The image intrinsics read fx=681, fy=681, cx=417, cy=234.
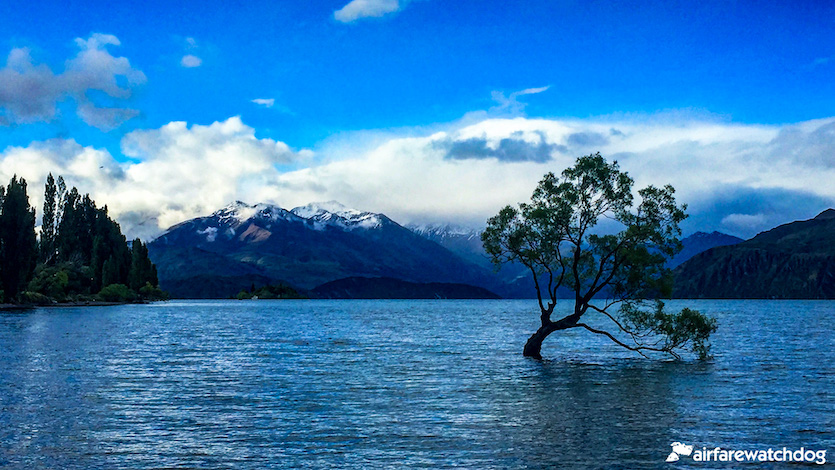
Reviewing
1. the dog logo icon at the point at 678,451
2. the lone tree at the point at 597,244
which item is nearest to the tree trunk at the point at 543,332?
the lone tree at the point at 597,244

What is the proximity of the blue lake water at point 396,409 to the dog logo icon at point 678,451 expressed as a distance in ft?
1.37

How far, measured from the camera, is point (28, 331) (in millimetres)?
118250

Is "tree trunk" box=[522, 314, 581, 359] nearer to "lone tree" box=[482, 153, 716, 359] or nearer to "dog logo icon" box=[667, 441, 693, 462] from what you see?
"lone tree" box=[482, 153, 716, 359]

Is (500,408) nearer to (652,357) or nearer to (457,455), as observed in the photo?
(457,455)

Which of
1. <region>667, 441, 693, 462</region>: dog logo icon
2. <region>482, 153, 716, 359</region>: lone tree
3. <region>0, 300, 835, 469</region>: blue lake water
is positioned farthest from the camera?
<region>482, 153, 716, 359</region>: lone tree

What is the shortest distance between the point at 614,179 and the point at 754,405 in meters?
29.6

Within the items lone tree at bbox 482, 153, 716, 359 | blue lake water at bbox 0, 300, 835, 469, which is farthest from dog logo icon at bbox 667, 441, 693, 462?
lone tree at bbox 482, 153, 716, 359

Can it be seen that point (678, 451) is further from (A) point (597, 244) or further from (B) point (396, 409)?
(A) point (597, 244)

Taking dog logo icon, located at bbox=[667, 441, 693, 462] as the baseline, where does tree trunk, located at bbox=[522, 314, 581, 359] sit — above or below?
above

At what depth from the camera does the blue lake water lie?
30.5 m

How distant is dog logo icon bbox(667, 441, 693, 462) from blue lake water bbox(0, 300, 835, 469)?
1.37 feet

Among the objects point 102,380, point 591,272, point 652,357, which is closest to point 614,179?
point 591,272

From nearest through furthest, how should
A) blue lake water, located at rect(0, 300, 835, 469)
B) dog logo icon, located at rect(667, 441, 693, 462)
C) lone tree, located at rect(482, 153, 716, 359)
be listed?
dog logo icon, located at rect(667, 441, 693, 462)
blue lake water, located at rect(0, 300, 835, 469)
lone tree, located at rect(482, 153, 716, 359)

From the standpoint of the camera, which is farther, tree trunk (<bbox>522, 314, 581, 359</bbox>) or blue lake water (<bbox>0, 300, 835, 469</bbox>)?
tree trunk (<bbox>522, 314, 581, 359</bbox>)
